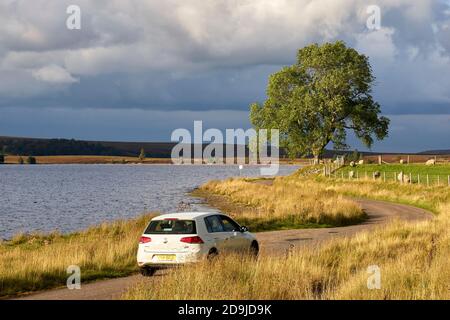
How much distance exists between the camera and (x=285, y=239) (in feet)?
87.7

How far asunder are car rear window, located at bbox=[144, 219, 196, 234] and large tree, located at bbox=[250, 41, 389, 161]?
5987 centimetres

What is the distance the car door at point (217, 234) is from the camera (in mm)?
16266

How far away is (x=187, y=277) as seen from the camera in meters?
12.6

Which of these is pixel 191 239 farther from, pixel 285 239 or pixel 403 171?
pixel 403 171

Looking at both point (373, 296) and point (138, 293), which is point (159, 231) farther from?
point (373, 296)

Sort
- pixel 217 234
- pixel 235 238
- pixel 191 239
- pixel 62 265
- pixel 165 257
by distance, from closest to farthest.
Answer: pixel 191 239 < pixel 165 257 < pixel 217 234 < pixel 235 238 < pixel 62 265

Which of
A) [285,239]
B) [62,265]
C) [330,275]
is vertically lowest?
[285,239]

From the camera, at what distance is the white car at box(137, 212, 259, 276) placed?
15523 millimetres

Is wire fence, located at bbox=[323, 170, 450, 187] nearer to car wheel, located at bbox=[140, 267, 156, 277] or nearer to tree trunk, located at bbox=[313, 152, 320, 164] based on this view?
tree trunk, located at bbox=[313, 152, 320, 164]

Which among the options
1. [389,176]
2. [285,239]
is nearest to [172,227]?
[285,239]

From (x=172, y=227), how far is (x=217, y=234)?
4.17 feet

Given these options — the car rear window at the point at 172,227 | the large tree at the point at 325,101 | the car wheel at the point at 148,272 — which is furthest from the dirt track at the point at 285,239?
the large tree at the point at 325,101

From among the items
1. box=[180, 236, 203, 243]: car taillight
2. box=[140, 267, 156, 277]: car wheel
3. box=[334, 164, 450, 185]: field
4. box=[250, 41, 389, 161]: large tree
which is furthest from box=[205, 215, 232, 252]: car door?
box=[250, 41, 389, 161]: large tree
